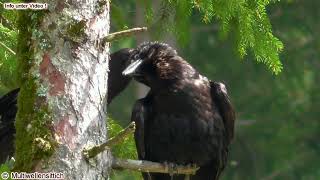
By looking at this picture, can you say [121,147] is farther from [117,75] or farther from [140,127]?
[117,75]

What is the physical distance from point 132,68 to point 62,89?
5.70 feet

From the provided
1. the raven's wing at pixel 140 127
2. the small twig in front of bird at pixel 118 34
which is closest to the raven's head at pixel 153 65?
the raven's wing at pixel 140 127

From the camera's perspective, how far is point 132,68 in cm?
605

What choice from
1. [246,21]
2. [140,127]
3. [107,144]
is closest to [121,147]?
[140,127]

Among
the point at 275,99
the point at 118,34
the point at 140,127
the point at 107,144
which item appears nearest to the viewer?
the point at 107,144

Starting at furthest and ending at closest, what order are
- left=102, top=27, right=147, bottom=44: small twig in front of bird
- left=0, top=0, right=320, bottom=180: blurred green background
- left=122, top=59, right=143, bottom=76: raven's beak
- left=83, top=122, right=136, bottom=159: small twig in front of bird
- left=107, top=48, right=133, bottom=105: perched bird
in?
1. left=0, top=0, right=320, bottom=180: blurred green background
2. left=107, top=48, right=133, bottom=105: perched bird
3. left=122, top=59, right=143, bottom=76: raven's beak
4. left=102, top=27, right=147, bottom=44: small twig in front of bird
5. left=83, top=122, right=136, bottom=159: small twig in front of bird

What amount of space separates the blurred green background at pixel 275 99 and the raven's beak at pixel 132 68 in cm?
1073

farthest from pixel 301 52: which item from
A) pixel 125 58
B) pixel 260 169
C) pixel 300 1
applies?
pixel 125 58

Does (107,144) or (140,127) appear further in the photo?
(140,127)

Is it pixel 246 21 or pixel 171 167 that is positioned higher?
pixel 246 21

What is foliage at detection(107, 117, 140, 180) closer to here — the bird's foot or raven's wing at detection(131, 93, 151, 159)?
raven's wing at detection(131, 93, 151, 159)

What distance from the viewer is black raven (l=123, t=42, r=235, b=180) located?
6.07m

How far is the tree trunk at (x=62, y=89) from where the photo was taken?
429 centimetres

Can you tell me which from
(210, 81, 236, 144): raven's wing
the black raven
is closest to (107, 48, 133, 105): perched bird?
the black raven
